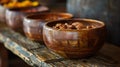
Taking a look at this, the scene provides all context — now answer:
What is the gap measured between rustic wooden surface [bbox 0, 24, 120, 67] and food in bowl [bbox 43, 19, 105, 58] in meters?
0.03

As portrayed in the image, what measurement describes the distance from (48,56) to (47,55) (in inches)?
0.6

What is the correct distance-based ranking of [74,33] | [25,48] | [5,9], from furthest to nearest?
[5,9] → [25,48] → [74,33]

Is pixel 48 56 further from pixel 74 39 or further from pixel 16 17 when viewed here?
pixel 16 17

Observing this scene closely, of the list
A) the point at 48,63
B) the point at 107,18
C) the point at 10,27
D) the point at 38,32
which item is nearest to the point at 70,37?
the point at 48,63

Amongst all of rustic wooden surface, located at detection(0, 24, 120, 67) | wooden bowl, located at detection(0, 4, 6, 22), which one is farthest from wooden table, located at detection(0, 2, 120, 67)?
wooden bowl, located at detection(0, 4, 6, 22)

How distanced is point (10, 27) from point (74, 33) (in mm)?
708

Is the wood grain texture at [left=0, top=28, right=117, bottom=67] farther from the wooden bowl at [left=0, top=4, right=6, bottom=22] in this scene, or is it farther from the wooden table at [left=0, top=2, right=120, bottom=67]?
the wooden bowl at [left=0, top=4, right=6, bottom=22]

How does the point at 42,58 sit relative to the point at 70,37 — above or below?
below

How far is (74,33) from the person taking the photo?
0.95 m

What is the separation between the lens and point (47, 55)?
3.50 feet

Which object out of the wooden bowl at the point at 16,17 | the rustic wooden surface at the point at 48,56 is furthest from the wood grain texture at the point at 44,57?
the wooden bowl at the point at 16,17

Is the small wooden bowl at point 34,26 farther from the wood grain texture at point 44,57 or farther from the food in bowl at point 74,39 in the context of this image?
the food in bowl at point 74,39

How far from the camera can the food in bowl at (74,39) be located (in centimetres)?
95

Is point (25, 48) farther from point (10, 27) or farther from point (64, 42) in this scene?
point (10, 27)
